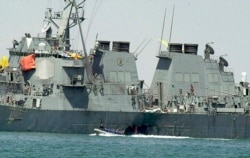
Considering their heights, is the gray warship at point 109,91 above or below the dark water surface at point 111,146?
above

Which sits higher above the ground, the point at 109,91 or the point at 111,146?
the point at 109,91

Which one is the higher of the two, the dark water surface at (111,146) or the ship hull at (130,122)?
the ship hull at (130,122)

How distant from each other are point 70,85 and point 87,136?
438 centimetres

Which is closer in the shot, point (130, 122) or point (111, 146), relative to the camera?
point (111, 146)

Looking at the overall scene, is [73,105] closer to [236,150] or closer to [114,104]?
[114,104]

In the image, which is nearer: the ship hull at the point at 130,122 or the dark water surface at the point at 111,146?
the dark water surface at the point at 111,146

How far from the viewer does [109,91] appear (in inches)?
3295

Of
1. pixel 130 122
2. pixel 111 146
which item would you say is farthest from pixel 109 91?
pixel 111 146

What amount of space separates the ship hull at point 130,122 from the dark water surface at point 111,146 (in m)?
1.24

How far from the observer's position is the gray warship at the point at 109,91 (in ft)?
268

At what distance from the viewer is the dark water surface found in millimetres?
66812

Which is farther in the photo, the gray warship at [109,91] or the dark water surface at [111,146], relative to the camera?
the gray warship at [109,91]

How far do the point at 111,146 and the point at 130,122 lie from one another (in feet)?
37.5

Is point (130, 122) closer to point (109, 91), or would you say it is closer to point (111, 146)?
point (109, 91)
